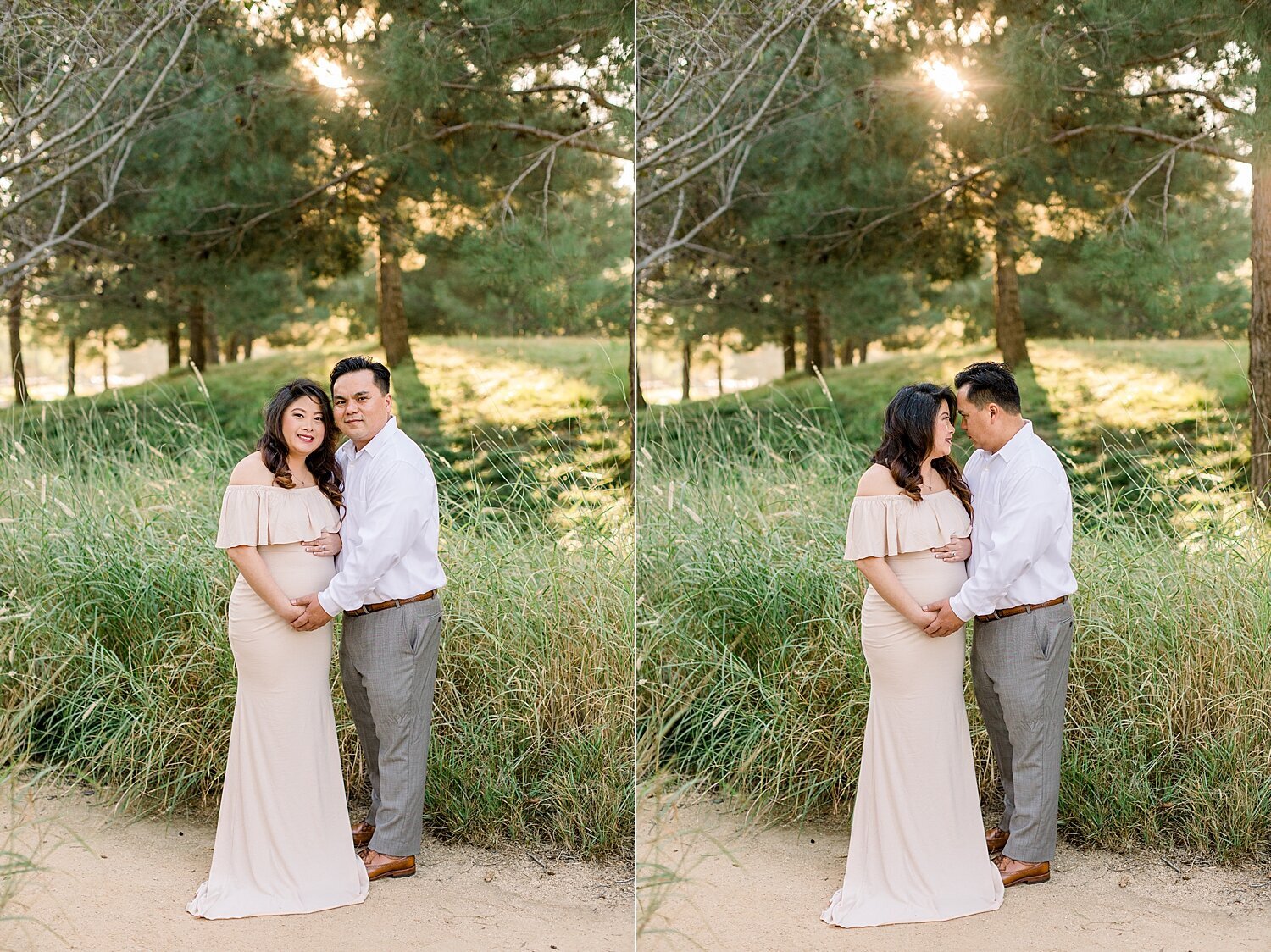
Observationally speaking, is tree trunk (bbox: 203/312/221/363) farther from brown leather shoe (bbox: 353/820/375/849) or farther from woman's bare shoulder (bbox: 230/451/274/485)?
brown leather shoe (bbox: 353/820/375/849)

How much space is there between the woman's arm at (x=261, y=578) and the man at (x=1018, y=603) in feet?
6.09

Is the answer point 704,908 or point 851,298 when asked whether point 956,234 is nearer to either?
point 851,298

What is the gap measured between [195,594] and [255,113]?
1.94 m

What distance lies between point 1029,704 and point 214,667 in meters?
2.68

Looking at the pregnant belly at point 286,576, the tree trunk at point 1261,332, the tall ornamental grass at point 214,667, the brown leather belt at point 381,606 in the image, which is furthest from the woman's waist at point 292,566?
the tree trunk at point 1261,332

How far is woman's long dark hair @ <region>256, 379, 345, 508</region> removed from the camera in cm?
326

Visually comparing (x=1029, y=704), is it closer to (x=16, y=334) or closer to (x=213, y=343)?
(x=213, y=343)

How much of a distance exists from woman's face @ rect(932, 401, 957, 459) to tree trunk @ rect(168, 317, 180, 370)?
3003 mm

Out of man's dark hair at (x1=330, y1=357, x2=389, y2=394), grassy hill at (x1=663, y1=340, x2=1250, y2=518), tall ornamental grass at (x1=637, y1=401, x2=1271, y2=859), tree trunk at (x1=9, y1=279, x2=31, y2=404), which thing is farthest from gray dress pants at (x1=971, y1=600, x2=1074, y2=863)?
tree trunk at (x1=9, y1=279, x2=31, y2=404)

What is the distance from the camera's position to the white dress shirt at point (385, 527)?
127 inches

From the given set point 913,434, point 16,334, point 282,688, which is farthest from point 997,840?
point 16,334

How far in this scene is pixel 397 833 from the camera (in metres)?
3.55

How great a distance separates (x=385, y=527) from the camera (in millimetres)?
3268

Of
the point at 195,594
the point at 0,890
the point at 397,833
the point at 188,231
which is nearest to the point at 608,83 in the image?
the point at 188,231
